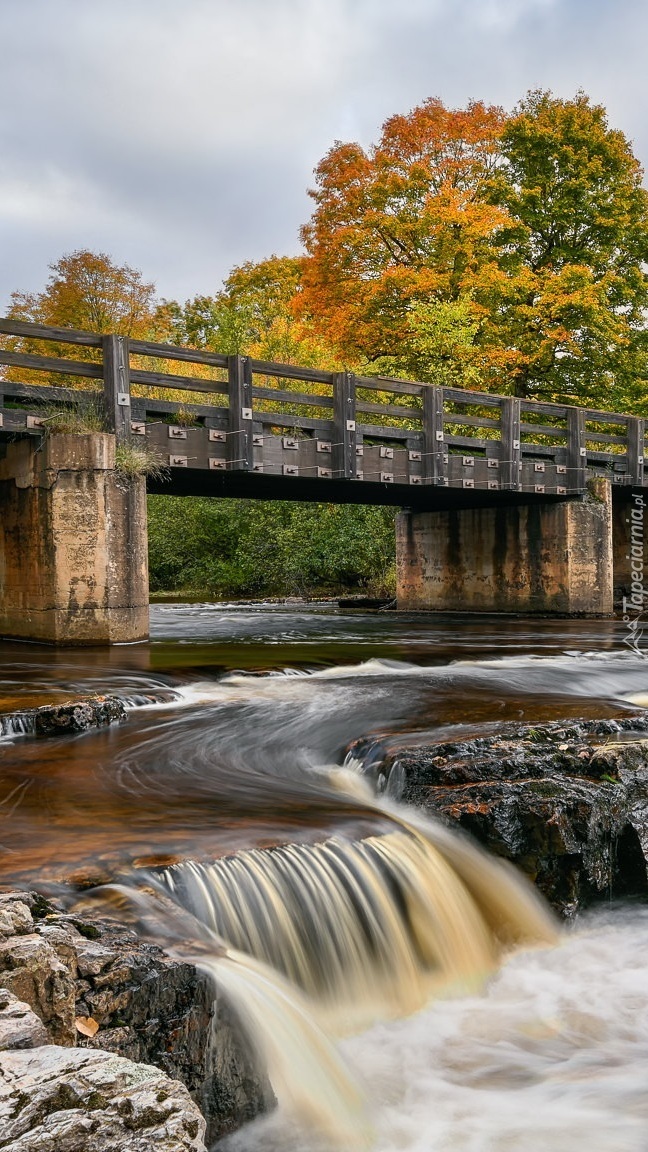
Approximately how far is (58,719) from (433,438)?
37.0 feet

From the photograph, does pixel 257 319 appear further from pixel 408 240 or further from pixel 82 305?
pixel 408 240

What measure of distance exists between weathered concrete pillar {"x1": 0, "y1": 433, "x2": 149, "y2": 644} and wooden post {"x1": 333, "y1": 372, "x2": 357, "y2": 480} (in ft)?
13.5

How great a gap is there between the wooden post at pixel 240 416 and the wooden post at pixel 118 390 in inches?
68.8

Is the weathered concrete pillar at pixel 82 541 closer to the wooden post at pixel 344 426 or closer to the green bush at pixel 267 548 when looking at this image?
the wooden post at pixel 344 426

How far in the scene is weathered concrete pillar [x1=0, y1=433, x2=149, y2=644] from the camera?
1209cm

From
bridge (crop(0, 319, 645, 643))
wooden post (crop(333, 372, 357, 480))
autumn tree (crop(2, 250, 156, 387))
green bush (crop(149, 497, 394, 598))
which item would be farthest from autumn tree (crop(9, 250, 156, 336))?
wooden post (crop(333, 372, 357, 480))

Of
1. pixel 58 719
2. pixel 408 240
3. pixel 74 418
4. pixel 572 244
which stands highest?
pixel 572 244

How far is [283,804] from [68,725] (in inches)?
99.1

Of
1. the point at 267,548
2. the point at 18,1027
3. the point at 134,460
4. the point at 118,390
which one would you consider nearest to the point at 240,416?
the point at 118,390

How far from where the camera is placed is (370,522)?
28.7m

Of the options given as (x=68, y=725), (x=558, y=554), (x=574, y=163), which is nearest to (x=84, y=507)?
(x=68, y=725)

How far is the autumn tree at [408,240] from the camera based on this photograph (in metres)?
23.5

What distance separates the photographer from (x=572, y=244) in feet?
93.2

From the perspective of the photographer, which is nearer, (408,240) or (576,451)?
(576,451)
